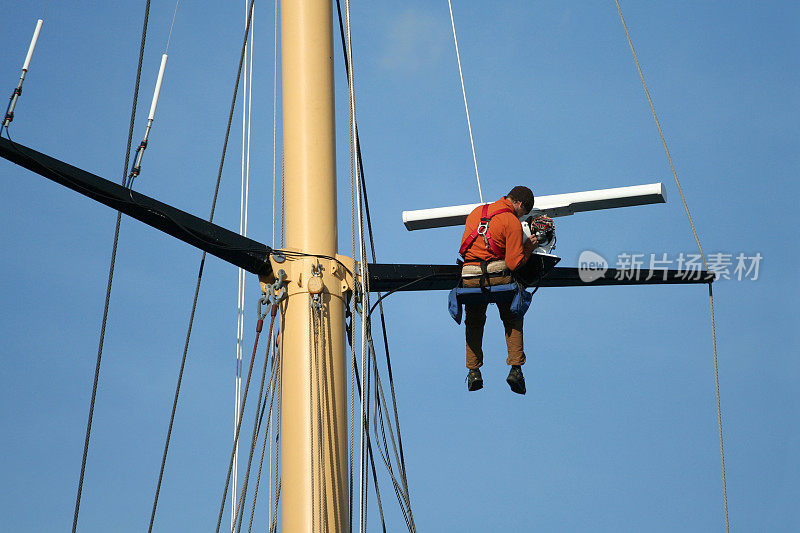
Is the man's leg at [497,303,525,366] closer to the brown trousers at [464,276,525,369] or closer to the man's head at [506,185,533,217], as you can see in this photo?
the brown trousers at [464,276,525,369]

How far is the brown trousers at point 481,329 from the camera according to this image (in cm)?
793

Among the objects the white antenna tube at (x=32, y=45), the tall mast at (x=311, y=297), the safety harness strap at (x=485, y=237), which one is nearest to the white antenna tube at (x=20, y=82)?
the white antenna tube at (x=32, y=45)

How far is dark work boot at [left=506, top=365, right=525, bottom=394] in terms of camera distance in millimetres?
7715

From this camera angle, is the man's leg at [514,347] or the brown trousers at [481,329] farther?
the brown trousers at [481,329]

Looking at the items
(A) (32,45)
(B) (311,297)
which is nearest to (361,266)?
(B) (311,297)

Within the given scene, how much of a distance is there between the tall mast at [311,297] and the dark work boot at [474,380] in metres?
1.36

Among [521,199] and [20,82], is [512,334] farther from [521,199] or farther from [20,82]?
[20,82]

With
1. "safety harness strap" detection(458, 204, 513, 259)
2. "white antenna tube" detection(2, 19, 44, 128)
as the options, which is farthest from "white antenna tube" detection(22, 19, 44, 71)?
"safety harness strap" detection(458, 204, 513, 259)

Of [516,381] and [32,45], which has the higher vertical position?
[32,45]

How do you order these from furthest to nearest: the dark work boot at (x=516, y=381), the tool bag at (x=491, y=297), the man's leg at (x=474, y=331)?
1. the man's leg at (x=474, y=331)
2. the tool bag at (x=491, y=297)
3. the dark work boot at (x=516, y=381)

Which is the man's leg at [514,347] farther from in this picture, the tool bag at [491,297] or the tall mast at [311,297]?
the tall mast at [311,297]

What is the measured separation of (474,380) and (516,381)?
0.44 meters

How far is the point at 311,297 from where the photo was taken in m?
6.90

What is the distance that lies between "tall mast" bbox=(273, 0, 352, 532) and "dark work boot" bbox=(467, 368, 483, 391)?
1359mm
